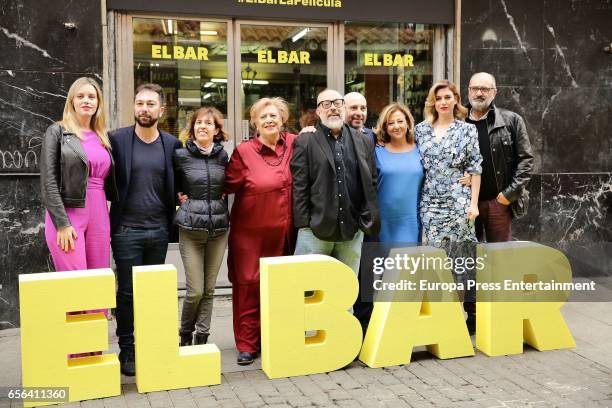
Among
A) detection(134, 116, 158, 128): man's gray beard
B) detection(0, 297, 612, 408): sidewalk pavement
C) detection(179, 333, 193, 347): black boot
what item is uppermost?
detection(134, 116, 158, 128): man's gray beard

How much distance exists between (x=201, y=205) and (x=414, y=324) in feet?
5.90

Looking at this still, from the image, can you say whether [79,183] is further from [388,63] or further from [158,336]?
[388,63]

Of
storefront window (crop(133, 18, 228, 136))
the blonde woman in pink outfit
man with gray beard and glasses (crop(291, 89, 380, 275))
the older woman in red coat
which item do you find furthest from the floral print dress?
storefront window (crop(133, 18, 228, 136))

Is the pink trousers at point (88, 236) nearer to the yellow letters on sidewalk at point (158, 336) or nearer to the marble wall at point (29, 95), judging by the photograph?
the yellow letters on sidewalk at point (158, 336)

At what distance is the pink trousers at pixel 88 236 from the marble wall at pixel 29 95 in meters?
1.98

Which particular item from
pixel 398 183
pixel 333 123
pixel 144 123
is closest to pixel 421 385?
pixel 398 183

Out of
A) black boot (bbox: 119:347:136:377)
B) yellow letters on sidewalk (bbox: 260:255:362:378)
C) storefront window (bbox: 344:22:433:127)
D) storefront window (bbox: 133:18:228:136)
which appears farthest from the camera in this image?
storefront window (bbox: 344:22:433:127)

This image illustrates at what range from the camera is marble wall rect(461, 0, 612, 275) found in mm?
7785

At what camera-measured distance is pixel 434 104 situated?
18.6 ft

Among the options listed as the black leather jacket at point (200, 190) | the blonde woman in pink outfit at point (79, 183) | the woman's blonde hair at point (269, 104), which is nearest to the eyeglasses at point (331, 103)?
the woman's blonde hair at point (269, 104)

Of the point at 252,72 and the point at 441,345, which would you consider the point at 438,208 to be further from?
the point at 252,72

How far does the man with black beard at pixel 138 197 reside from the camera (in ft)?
16.2

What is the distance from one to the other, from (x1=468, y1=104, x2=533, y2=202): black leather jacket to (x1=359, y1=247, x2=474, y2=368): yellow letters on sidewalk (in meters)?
1.09

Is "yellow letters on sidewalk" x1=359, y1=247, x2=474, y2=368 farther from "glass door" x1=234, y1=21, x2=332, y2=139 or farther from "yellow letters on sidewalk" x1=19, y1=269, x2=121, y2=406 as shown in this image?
"glass door" x1=234, y1=21, x2=332, y2=139
